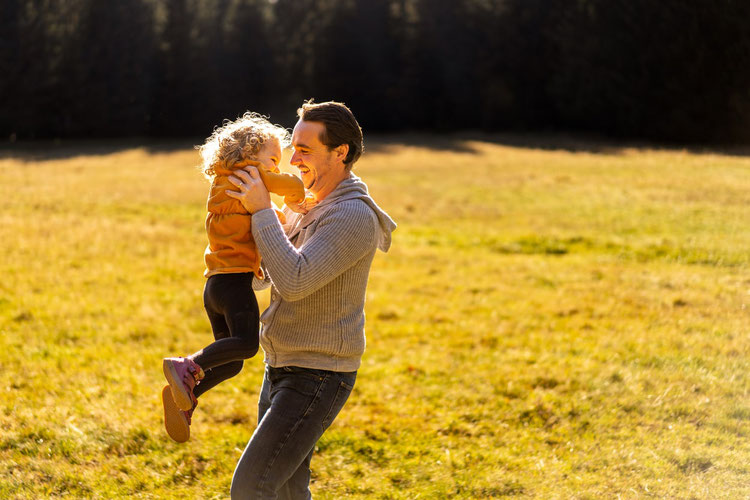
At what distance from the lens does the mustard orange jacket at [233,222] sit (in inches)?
120

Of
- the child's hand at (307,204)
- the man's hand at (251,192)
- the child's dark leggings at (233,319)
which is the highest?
the man's hand at (251,192)

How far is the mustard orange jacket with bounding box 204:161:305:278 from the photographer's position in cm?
305

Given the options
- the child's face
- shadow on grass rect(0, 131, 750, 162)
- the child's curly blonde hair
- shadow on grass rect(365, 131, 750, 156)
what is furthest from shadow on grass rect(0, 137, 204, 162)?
the child's face

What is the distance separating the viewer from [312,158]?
3.20 meters

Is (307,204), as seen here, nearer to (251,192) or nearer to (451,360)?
(251,192)

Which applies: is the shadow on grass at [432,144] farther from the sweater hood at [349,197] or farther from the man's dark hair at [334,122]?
the man's dark hair at [334,122]

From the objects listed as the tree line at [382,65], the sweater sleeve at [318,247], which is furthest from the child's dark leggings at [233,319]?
the tree line at [382,65]

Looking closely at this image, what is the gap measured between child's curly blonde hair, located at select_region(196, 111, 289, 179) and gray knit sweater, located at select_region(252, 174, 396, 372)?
1.12ft

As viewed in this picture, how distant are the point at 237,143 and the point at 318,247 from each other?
599 mm

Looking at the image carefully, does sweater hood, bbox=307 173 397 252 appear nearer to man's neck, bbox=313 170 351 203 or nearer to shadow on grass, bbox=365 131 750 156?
man's neck, bbox=313 170 351 203

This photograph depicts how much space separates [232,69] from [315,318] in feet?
175

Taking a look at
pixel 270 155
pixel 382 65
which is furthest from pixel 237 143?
pixel 382 65

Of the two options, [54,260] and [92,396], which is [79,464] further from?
[54,260]

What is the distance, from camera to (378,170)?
3189cm
